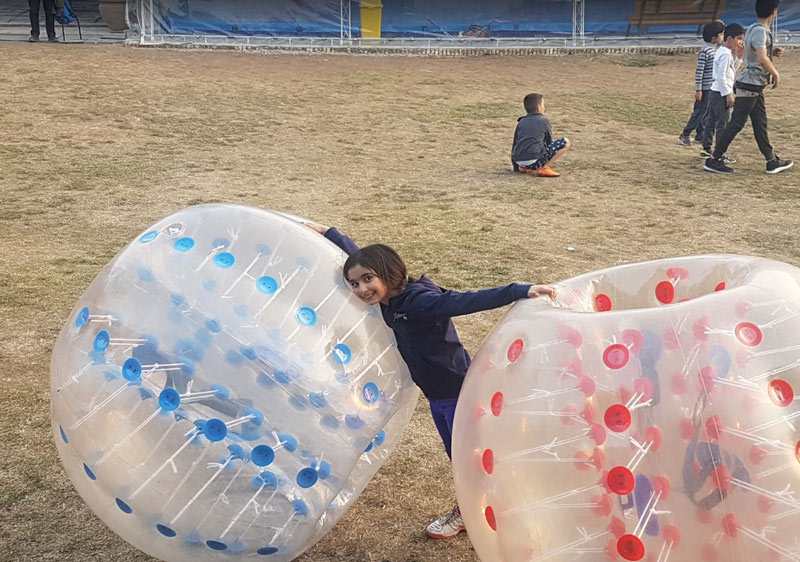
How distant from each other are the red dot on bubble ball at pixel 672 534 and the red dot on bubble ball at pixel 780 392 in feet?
1.43

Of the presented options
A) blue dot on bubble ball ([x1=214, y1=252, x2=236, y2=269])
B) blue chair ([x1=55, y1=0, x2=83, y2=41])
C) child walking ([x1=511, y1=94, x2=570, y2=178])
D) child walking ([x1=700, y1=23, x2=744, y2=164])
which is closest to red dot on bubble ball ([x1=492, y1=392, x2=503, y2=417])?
blue dot on bubble ball ([x1=214, y1=252, x2=236, y2=269])

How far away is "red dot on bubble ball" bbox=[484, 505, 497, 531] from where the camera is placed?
256 cm

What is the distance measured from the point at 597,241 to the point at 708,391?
4.56 m

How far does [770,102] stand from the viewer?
12859 millimetres

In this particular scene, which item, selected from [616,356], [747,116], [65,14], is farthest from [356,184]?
[65,14]

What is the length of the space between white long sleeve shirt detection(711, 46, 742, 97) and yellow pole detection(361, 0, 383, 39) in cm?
961

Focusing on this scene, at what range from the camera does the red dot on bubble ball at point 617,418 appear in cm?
232

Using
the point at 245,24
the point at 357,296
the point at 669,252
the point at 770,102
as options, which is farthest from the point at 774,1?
the point at 245,24

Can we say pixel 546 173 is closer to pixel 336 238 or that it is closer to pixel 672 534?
pixel 336 238

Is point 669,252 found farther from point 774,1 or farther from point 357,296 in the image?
point 357,296

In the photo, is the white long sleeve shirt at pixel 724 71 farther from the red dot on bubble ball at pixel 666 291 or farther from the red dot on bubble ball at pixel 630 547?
the red dot on bubble ball at pixel 630 547

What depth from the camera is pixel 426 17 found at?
17891mm

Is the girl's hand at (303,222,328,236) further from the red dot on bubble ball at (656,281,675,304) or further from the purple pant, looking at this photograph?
the red dot on bubble ball at (656,281,675,304)

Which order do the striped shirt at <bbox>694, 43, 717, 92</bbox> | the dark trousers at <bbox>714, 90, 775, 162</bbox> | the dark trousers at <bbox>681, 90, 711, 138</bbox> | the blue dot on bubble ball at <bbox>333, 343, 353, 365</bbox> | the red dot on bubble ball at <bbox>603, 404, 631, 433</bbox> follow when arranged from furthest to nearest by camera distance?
1. the dark trousers at <bbox>681, 90, 711, 138</bbox>
2. the striped shirt at <bbox>694, 43, 717, 92</bbox>
3. the dark trousers at <bbox>714, 90, 775, 162</bbox>
4. the blue dot on bubble ball at <bbox>333, 343, 353, 365</bbox>
5. the red dot on bubble ball at <bbox>603, 404, 631, 433</bbox>
